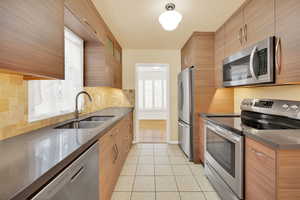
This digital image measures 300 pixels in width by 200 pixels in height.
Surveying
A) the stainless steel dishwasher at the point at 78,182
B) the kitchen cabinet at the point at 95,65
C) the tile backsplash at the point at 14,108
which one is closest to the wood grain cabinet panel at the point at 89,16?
the kitchen cabinet at the point at 95,65

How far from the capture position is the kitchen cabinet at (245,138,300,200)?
1130 millimetres

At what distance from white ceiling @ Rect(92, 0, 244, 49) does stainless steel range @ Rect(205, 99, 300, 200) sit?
130 cm

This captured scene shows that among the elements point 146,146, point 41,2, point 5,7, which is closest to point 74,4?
point 41,2

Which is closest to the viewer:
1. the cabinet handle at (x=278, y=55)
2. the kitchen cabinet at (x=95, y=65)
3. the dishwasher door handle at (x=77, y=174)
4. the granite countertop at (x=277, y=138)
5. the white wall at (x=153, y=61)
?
the dishwasher door handle at (x=77, y=174)

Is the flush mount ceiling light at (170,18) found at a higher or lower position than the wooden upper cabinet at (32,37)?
higher

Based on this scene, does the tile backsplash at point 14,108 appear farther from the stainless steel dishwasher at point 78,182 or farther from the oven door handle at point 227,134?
the oven door handle at point 227,134

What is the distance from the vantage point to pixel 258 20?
1.79 meters

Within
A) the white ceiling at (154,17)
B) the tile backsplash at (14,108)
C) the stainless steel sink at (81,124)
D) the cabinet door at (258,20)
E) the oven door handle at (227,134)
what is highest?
the white ceiling at (154,17)

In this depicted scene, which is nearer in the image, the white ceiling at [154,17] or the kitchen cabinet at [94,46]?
the kitchen cabinet at [94,46]

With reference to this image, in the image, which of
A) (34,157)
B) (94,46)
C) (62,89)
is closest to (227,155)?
(34,157)

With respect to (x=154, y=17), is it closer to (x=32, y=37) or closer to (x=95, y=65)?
(x=95, y=65)

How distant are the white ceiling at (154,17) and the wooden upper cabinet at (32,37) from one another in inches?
42.0

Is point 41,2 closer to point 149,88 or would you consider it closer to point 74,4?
point 74,4

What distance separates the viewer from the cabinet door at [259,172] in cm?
118
